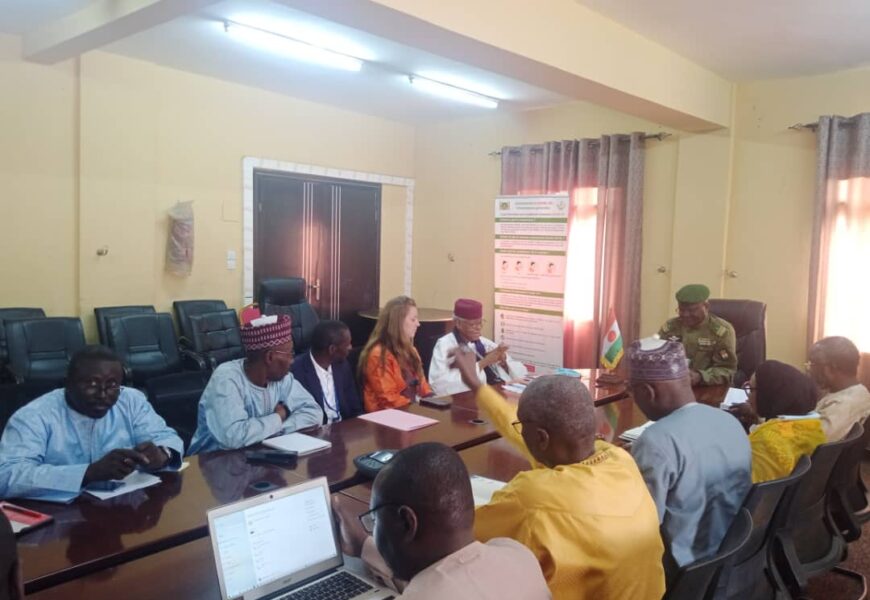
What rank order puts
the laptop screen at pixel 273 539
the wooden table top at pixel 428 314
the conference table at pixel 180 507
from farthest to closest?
1. the wooden table top at pixel 428 314
2. the conference table at pixel 180 507
3. the laptop screen at pixel 273 539

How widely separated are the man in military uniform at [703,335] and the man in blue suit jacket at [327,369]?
1.98 m

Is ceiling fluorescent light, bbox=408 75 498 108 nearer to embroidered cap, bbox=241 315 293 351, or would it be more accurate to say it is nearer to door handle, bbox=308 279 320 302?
door handle, bbox=308 279 320 302

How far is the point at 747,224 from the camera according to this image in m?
4.99

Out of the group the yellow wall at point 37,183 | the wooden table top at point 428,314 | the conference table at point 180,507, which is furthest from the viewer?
the wooden table top at point 428,314

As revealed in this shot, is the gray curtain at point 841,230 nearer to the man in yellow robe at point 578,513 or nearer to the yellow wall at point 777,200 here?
the yellow wall at point 777,200

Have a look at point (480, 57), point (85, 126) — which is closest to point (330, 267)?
point (85, 126)

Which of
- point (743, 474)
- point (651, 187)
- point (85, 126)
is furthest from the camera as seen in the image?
point (651, 187)

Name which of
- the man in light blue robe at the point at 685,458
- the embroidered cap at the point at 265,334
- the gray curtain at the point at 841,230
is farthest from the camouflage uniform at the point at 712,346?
the embroidered cap at the point at 265,334

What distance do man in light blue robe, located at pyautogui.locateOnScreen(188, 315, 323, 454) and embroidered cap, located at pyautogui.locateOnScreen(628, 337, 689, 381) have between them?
1.29 meters

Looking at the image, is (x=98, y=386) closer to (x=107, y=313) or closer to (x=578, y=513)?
(x=578, y=513)

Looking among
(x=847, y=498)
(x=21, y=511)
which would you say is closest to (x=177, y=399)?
(x=21, y=511)

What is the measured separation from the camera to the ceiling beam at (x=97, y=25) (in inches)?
118

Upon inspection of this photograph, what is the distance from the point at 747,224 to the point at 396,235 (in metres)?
3.41

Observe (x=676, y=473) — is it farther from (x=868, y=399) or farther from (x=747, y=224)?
(x=747, y=224)
